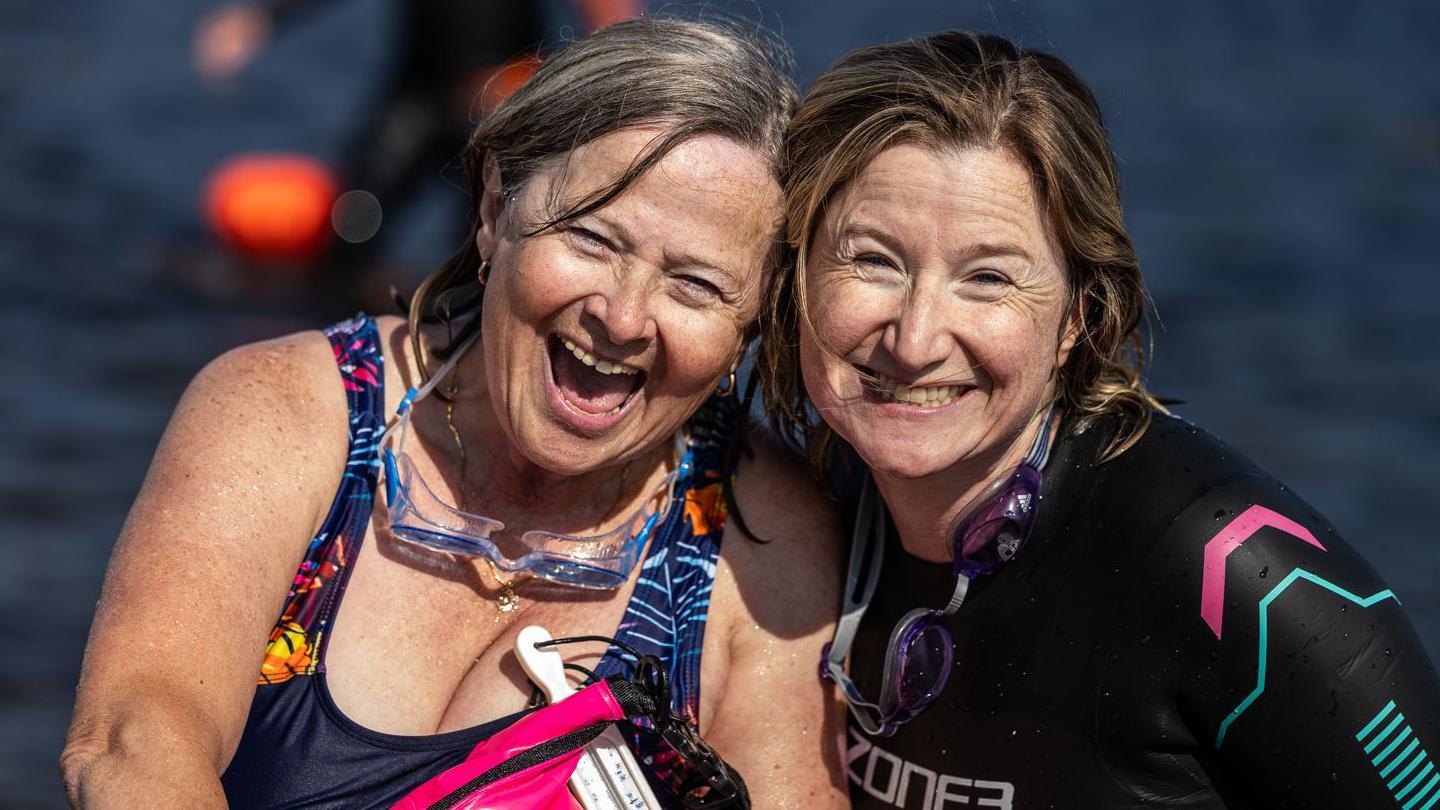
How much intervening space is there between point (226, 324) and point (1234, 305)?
5.60 m

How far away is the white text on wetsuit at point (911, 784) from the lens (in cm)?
290

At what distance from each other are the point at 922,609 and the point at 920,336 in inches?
22.2

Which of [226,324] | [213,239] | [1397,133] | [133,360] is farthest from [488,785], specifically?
[1397,133]

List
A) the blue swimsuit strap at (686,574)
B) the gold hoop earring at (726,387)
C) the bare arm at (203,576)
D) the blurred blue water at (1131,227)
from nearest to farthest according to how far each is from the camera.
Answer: the bare arm at (203,576), the blue swimsuit strap at (686,574), the gold hoop earring at (726,387), the blurred blue water at (1131,227)

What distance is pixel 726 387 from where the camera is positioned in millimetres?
3152

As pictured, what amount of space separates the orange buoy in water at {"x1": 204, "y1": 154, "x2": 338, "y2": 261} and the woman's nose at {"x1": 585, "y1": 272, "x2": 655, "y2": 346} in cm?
701

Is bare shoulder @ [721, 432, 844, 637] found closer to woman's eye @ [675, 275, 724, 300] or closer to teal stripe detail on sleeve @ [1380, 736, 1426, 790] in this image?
woman's eye @ [675, 275, 724, 300]

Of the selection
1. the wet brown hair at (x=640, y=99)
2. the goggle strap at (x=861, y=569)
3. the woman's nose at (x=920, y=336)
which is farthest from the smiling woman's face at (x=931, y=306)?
the goggle strap at (x=861, y=569)

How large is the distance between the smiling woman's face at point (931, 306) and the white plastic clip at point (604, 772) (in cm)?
61

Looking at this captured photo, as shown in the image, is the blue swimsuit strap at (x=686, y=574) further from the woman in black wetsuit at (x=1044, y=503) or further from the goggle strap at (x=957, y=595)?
the goggle strap at (x=957, y=595)

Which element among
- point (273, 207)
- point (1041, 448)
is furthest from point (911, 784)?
point (273, 207)

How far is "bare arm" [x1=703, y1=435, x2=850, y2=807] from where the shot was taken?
3035 millimetres

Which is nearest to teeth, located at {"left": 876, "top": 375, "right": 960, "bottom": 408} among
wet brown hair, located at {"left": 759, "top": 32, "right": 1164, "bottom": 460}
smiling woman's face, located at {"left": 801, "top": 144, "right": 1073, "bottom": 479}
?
smiling woman's face, located at {"left": 801, "top": 144, "right": 1073, "bottom": 479}

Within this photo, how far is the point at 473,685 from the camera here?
2.95 m
